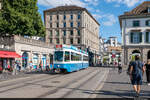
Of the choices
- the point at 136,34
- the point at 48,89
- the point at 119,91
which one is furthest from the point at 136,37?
the point at 48,89

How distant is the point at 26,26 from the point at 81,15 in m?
43.6

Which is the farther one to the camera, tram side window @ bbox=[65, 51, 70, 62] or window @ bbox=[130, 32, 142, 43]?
window @ bbox=[130, 32, 142, 43]

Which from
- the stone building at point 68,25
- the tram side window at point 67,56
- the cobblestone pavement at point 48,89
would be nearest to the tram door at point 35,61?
the tram side window at point 67,56

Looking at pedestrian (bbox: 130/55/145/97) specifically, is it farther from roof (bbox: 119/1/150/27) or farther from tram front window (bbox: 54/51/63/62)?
roof (bbox: 119/1/150/27)

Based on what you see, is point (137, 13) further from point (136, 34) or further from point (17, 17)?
point (17, 17)

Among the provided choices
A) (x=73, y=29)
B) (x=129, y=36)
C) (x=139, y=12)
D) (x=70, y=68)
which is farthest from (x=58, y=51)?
(x=73, y=29)

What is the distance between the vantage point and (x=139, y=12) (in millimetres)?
43156

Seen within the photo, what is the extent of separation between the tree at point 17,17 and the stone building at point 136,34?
64.8 feet

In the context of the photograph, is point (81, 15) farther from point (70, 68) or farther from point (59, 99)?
point (59, 99)

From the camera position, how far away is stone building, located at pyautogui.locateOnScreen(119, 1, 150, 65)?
135ft

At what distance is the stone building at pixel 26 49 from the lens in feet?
89.7

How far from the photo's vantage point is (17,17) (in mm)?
29516

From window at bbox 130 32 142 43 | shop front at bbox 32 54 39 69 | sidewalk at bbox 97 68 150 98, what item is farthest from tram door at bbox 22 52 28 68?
window at bbox 130 32 142 43

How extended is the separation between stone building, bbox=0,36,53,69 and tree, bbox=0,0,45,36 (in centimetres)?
154
